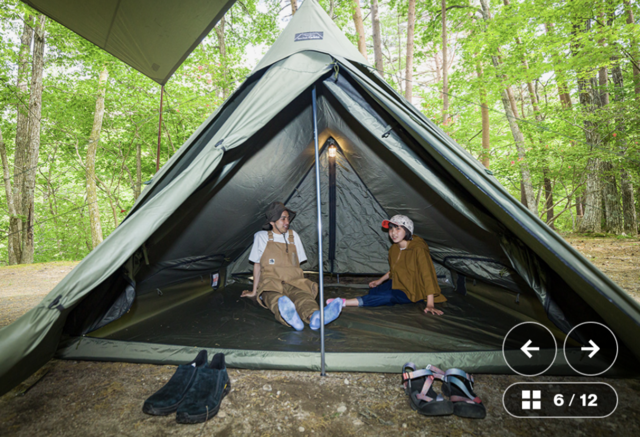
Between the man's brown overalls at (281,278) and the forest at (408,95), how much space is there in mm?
3284

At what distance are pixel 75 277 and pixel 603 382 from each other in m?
2.90

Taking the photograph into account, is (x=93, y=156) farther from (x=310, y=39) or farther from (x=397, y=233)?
(x=397, y=233)

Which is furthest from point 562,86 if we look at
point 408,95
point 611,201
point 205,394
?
point 205,394

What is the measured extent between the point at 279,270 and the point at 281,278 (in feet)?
0.28

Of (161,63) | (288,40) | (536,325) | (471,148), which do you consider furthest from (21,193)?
(471,148)

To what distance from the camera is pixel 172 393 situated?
152 centimetres

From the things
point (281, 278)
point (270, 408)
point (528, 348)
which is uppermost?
point (281, 278)

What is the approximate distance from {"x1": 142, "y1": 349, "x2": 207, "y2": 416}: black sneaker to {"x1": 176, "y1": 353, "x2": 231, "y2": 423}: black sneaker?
0.14 feet

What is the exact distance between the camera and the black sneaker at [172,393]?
4.75ft

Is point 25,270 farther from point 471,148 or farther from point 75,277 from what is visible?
point 471,148

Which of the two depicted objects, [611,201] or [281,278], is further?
[611,201]

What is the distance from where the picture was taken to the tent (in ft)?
5.08

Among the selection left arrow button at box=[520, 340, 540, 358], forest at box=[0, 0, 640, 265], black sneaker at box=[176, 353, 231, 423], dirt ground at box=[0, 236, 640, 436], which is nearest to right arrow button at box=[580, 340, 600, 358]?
dirt ground at box=[0, 236, 640, 436]

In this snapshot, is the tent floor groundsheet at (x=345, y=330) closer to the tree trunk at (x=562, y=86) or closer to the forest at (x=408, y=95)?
the forest at (x=408, y=95)
